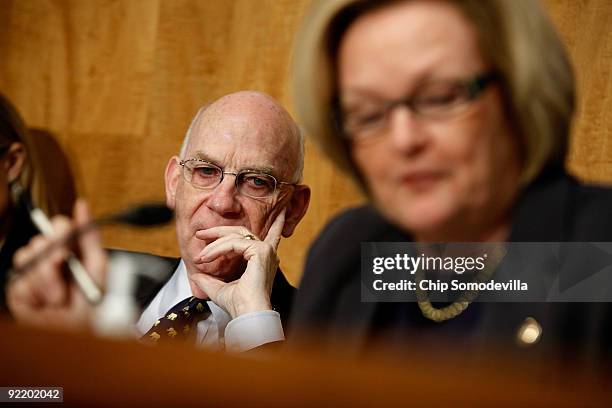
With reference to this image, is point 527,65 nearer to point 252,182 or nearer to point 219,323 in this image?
point 252,182

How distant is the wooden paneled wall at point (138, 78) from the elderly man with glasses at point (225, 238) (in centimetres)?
3

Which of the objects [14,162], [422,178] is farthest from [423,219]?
[14,162]

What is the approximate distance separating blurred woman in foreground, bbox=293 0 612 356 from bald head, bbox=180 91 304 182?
19 centimetres

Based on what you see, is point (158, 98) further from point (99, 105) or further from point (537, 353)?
point (537, 353)

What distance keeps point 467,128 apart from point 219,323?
0.50m

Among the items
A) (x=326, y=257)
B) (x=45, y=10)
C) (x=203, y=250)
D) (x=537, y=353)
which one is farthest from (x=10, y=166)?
(x=537, y=353)

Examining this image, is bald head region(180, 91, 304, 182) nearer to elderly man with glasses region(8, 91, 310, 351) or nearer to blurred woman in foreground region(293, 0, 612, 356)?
elderly man with glasses region(8, 91, 310, 351)

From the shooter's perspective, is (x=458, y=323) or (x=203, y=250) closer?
(x=458, y=323)

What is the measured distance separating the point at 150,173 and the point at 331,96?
402 millimetres

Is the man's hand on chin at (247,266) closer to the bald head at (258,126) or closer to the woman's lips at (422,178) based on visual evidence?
the bald head at (258,126)

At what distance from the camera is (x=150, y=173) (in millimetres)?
1382

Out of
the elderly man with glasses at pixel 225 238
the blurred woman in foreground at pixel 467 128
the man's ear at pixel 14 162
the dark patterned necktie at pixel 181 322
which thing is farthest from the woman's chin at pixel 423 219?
the man's ear at pixel 14 162

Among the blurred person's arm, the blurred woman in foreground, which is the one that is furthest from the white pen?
the blurred woman in foreground

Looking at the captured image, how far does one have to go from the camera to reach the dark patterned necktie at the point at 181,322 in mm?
1312
